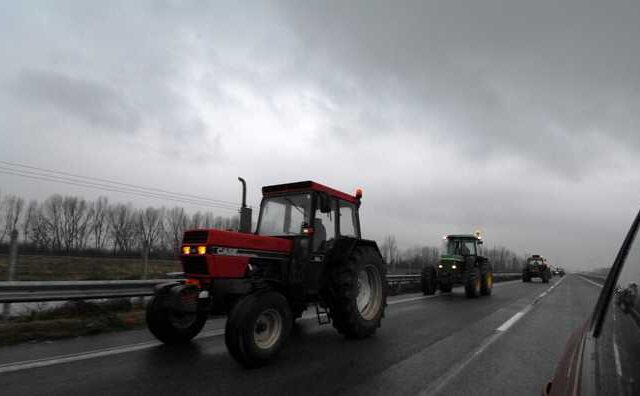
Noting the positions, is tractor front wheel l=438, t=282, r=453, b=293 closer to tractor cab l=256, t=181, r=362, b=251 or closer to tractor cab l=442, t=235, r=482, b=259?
tractor cab l=442, t=235, r=482, b=259

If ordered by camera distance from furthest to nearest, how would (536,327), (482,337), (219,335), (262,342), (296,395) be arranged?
(536,327) → (482,337) → (219,335) → (262,342) → (296,395)

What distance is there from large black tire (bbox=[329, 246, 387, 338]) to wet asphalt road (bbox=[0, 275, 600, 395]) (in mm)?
227

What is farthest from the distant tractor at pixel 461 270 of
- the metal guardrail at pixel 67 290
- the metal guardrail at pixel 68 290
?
the metal guardrail at pixel 67 290

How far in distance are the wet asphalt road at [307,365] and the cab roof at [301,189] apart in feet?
7.42

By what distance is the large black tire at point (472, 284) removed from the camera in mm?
15922

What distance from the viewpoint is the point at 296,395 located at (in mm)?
4129

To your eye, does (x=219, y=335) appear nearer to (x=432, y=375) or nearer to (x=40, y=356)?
(x=40, y=356)

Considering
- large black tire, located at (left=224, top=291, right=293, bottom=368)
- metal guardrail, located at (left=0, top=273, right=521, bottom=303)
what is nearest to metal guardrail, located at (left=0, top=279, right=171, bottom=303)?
metal guardrail, located at (left=0, top=273, right=521, bottom=303)

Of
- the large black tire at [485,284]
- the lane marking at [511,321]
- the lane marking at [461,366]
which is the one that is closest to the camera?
the lane marking at [461,366]

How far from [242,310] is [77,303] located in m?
5.11

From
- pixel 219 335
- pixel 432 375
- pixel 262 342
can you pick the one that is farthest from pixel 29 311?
pixel 432 375

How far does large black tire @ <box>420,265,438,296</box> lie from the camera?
16.5 m

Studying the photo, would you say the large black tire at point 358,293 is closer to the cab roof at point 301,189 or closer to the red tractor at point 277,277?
the red tractor at point 277,277

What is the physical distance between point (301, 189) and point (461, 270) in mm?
11607
